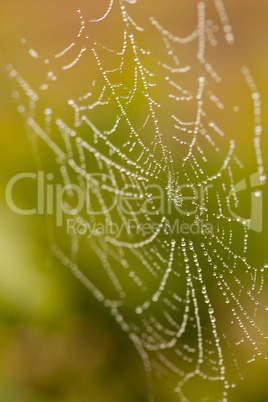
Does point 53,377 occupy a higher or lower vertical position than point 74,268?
lower

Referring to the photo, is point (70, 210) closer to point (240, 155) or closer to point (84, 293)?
point (84, 293)

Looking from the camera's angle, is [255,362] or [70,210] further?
[70,210]

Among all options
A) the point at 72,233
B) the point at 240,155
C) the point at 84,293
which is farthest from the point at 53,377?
the point at 240,155

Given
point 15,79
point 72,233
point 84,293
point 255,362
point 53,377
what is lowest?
point 255,362

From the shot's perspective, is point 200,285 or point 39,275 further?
point 39,275

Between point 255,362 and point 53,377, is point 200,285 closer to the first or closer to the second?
point 255,362

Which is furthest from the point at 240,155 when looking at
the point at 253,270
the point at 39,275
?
the point at 39,275
